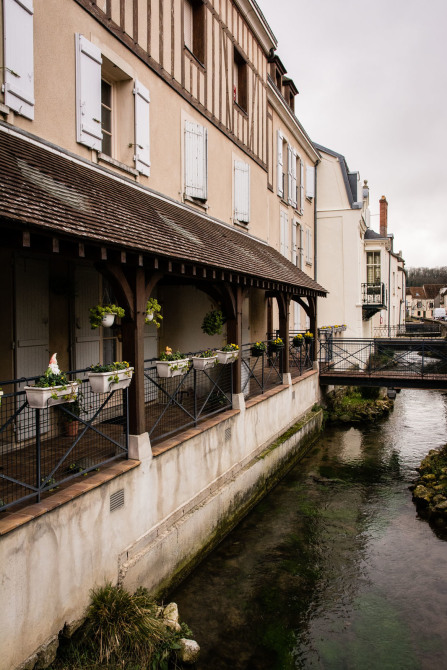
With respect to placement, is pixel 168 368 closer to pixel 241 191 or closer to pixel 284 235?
pixel 241 191

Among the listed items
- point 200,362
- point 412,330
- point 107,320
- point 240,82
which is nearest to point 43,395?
point 107,320

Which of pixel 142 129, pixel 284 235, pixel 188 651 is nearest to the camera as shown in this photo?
pixel 188 651

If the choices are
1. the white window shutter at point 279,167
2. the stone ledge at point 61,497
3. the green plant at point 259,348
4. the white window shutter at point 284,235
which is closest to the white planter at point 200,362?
the stone ledge at point 61,497

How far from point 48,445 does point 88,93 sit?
4734 millimetres

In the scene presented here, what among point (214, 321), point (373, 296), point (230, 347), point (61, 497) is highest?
point (373, 296)

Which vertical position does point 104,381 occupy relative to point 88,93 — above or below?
below

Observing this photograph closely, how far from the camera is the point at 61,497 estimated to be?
4465 millimetres

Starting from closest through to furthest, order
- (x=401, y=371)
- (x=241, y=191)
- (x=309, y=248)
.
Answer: (x=241, y=191)
(x=401, y=371)
(x=309, y=248)

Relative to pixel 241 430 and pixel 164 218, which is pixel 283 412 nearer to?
pixel 241 430

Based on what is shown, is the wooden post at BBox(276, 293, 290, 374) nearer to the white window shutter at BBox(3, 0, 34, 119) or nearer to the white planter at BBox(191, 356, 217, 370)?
the white planter at BBox(191, 356, 217, 370)

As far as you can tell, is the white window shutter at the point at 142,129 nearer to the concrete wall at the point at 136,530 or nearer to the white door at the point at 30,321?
the white door at the point at 30,321

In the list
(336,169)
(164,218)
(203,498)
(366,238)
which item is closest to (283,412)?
(203,498)

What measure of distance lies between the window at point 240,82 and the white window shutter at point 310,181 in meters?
7.72

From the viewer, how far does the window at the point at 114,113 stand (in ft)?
22.5
